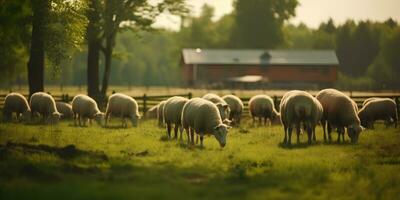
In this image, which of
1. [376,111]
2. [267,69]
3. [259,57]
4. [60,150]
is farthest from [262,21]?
[60,150]

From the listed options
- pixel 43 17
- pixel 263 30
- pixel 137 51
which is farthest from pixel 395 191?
pixel 137 51

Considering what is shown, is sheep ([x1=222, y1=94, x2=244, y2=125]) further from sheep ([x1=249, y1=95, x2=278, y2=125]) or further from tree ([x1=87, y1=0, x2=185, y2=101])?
tree ([x1=87, y1=0, x2=185, y2=101])

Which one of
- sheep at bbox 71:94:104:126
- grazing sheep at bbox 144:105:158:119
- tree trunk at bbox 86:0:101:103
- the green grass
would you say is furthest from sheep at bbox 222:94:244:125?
tree trunk at bbox 86:0:101:103

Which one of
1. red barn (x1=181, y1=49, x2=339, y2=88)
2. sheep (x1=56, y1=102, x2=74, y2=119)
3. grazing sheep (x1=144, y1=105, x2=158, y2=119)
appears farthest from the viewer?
red barn (x1=181, y1=49, x2=339, y2=88)

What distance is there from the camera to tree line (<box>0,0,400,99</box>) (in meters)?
31.7

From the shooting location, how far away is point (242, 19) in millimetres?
101688

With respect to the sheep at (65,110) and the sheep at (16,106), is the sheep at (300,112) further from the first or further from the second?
the sheep at (65,110)

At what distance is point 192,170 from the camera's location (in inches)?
563

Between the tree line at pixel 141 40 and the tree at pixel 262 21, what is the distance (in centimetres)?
17

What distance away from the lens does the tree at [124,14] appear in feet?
125

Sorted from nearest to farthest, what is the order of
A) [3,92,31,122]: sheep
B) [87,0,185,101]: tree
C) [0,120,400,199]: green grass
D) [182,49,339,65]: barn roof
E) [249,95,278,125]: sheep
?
[0,120,400,199]: green grass → [3,92,31,122]: sheep → [249,95,278,125]: sheep → [87,0,185,101]: tree → [182,49,339,65]: barn roof

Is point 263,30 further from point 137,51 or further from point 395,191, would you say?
point 395,191

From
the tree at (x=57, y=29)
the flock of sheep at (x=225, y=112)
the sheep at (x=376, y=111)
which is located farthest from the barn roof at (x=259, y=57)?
the sheep at (x=376, y=111)

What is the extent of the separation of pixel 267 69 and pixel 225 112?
200ft
